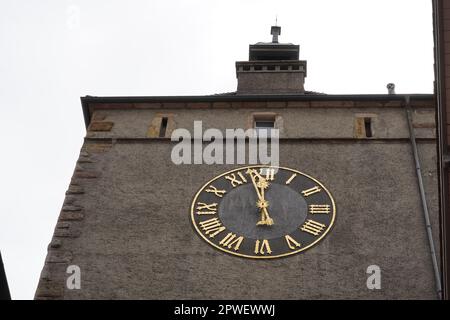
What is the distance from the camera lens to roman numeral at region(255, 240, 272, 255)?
15586 mm

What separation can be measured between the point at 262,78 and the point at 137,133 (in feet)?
14.7

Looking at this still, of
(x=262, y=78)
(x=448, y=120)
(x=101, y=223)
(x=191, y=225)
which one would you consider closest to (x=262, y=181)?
(x=191, y=225)

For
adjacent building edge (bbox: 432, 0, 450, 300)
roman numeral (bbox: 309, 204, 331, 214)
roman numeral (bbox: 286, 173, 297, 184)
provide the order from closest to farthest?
adjacent building edge (bbox: 432, 0, 450, 300)
roman numeral (bbox: 309, 204, 331, 214)
roman numeral (bbox: 286, 173, 297, 184)

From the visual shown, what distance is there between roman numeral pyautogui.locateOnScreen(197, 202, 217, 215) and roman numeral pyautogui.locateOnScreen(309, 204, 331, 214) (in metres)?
1.56

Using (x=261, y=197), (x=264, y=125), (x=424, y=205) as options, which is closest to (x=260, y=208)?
(x=261, y=197)

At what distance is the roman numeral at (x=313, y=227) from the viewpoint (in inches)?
628

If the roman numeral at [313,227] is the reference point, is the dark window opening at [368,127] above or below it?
above

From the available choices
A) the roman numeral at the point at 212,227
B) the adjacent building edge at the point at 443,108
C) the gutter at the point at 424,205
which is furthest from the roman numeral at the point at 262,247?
the adjacent building edge at the point at 443,108

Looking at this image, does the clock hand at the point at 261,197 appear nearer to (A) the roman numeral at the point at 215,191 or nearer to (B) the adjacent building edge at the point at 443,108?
(A) the roman numeral at the point at 215,191

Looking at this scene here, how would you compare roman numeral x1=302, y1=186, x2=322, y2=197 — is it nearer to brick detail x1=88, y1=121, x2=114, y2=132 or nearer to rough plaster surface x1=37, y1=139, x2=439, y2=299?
rough plaster surface x1=37, y1=139, x2=439, y2=299

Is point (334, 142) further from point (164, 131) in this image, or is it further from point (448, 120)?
point (448, 120)

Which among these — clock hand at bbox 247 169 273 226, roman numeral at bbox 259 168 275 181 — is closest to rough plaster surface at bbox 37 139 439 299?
roman numeral at bbox 259 168 275 181

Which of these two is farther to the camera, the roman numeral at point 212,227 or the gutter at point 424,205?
the roman numeral at point 212,227

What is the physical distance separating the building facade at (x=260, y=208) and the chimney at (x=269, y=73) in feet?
7.97
